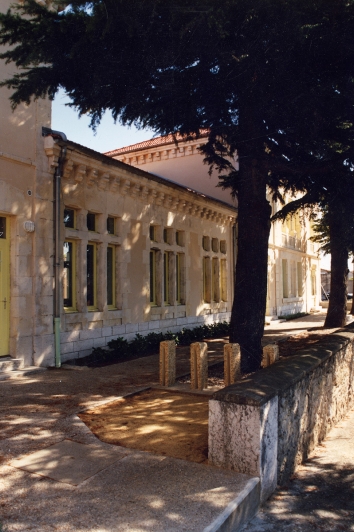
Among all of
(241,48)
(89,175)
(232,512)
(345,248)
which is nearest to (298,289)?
(345,248)

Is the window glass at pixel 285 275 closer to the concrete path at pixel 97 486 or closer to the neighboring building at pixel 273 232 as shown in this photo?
the neighboring building at pixel 273 232

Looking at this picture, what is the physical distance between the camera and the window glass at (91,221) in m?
10.7

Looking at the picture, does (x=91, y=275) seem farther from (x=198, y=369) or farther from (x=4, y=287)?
(x=198, y=369)

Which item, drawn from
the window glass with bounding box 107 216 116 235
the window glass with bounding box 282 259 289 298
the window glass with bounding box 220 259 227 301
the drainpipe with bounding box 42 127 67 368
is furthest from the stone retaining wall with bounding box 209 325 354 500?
the window glass with bounding box 282 259 289 298

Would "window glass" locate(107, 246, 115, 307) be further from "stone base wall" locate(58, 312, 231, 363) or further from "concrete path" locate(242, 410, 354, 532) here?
"concrete path" locate(242, 410, 354, 532)

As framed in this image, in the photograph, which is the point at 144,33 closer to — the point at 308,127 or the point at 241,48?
the point at 241,48

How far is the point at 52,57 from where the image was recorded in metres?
6.72

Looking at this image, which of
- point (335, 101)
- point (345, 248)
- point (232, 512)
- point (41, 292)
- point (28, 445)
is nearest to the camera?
point (232, 512)

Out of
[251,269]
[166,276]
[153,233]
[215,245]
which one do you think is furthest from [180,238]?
[251,269]

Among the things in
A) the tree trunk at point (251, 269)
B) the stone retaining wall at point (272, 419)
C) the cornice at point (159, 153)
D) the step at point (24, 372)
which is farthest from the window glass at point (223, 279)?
the stone retaining wall at point (272, 419)

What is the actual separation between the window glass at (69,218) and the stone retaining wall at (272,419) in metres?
6.23

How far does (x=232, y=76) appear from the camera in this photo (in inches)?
296

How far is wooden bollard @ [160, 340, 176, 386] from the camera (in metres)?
7.05

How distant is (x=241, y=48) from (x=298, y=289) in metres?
21.2
